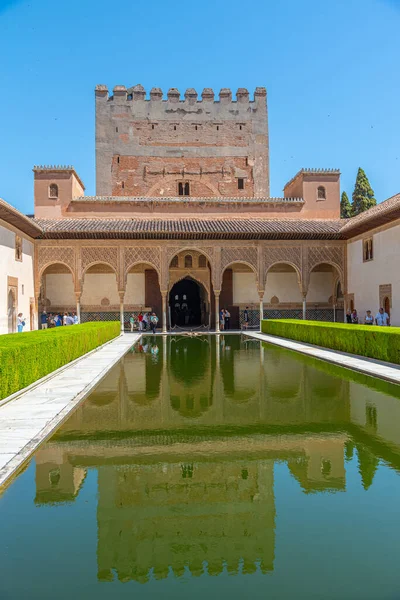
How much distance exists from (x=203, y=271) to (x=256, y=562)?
2205 cm

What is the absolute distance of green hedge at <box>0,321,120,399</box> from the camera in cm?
646

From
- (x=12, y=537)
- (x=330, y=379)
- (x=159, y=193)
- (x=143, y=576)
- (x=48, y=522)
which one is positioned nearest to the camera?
(x=143, y=576)

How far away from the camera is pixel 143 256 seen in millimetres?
22016

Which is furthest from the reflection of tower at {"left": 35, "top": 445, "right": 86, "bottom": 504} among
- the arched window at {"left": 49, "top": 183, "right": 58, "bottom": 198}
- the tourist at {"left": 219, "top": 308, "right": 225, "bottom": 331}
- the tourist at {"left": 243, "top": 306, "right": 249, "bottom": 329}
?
the arched window at {"left": 49, "top": 183, "right": 58, "bottom": 198}

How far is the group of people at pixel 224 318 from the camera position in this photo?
23.3 meters

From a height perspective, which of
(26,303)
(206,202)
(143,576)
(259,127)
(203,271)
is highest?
(259,127)

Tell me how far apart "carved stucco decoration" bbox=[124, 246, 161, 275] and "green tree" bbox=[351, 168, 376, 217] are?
1844 cm

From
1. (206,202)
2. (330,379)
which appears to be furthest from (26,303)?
(330,379)

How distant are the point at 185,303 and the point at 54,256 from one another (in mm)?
8205

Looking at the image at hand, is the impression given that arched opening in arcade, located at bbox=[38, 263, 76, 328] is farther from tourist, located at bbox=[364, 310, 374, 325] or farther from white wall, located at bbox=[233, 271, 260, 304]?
tourist, located at bbox=[364, 310, 374, 325]

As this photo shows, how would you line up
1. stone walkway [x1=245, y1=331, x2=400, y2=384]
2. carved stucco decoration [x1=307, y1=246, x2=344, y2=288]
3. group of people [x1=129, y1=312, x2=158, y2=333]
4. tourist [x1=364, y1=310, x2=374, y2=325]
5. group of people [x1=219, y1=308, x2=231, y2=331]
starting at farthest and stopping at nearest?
1. group of people [x1=219, y1=308, x2=231, y2=331]
2. group of people [x1=129, y1=312, x2=158, y2=333]
3. carved stucco decoration [x1=307, y1=246, x2=344, y2=288]
4. tourist [x1=364, y1=310, x2=374, y2=325]
5. stone walkway [x1=245, y1=331, x2=400, y2=384]

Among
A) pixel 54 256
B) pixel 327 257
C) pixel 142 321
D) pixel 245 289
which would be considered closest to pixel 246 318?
pixel 245 289

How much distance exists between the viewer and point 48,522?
308 cm

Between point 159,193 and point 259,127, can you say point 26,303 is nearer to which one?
point 159,193
